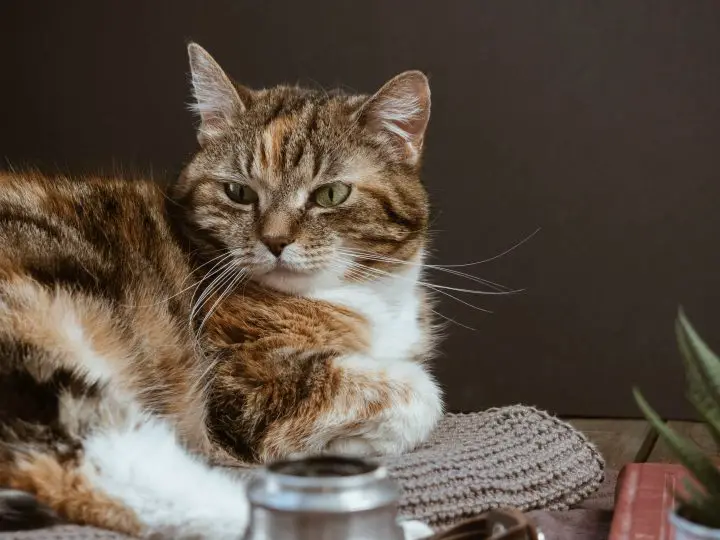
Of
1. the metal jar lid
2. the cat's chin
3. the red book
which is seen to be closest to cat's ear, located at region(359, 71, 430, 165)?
the cat's chin

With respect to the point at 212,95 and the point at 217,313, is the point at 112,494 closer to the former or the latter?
the point at 217,313

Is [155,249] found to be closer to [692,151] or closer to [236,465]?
[236,465]

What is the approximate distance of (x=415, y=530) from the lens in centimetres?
104

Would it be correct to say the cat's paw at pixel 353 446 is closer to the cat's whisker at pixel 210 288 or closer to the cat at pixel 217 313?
the cat at pixel 217 313

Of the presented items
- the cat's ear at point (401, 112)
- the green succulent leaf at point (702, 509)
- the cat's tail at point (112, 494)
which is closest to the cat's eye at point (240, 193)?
the cat's ear at point (401, 112)

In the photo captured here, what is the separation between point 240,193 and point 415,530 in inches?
26.2

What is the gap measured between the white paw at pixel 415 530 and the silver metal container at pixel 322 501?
0.28 m

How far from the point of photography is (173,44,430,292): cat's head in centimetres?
144

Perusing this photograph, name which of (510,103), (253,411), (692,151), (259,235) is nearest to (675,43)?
(692,151)

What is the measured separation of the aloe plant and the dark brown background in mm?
1302

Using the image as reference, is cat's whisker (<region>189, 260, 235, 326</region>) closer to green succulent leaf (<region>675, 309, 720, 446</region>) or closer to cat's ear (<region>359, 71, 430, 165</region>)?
cat's ear (<region>359, 71, 430, 165</region>)

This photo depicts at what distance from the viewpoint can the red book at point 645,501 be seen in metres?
1.01

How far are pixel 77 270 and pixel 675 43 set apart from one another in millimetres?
1379

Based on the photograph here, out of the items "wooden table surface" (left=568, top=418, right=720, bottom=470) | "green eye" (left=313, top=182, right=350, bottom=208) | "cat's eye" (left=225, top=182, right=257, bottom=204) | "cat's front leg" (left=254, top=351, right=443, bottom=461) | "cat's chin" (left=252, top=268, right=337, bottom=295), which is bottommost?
"wooden table surface" (left=568, top=418, right=720, bottom=470)
